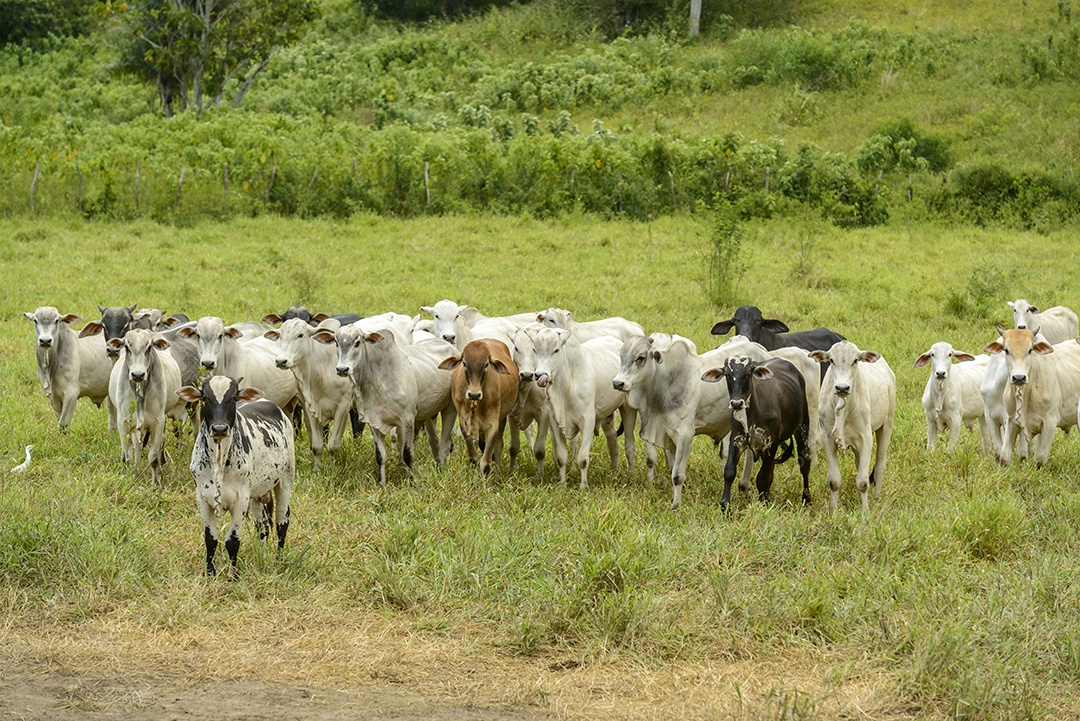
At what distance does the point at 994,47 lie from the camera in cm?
3234

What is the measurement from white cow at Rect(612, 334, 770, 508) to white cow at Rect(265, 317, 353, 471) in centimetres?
251

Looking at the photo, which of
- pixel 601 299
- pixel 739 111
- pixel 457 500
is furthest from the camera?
pixel 739 111

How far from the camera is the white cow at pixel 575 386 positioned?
385 inches

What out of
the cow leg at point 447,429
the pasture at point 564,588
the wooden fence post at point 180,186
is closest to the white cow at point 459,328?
the cow leg at point 447,429

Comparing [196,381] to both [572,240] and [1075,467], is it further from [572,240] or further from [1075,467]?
[572,240]

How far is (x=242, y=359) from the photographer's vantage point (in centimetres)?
1056

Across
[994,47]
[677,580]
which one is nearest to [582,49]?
[994,47]

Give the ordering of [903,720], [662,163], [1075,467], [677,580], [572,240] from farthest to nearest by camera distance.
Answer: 1. [662,163]
2. [572,240]
3. [1075,467]
4. [677,580]
5. [903,720]

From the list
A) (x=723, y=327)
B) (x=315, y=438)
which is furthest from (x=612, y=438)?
(x=315, y=438)

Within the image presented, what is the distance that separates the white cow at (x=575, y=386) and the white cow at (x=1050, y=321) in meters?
5.24

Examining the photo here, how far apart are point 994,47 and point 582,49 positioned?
11.7 metres

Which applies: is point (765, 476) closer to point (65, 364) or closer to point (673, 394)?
point (673, 394)

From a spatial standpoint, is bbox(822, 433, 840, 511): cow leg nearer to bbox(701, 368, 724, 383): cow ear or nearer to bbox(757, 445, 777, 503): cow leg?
bbox(757, 445, 777, 503): cow leg

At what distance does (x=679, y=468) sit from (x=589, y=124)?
21775 millimetres
